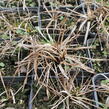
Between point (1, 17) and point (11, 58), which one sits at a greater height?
point (1, 17)

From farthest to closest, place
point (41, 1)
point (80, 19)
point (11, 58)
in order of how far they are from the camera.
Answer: point (41, 1) → point (80, 19) → point (11, 58)

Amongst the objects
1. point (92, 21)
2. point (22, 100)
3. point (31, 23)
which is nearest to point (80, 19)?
point (92, 21)

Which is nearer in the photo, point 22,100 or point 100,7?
point 22,100

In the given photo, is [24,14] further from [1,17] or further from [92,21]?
[92,21]

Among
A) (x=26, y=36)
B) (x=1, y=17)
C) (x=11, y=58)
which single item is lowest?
(x=11, y=58)

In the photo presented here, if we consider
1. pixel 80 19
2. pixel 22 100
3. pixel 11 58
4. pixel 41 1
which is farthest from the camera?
pixel 41 1

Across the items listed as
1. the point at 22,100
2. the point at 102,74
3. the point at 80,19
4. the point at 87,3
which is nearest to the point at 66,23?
the point at 80,19

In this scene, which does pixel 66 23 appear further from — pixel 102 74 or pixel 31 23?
pixel 102 74

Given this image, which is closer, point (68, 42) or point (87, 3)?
point (68, 42)

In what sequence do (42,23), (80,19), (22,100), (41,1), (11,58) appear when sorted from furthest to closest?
(41,1), (42,23), (80,19), (11,58), (22,100)
